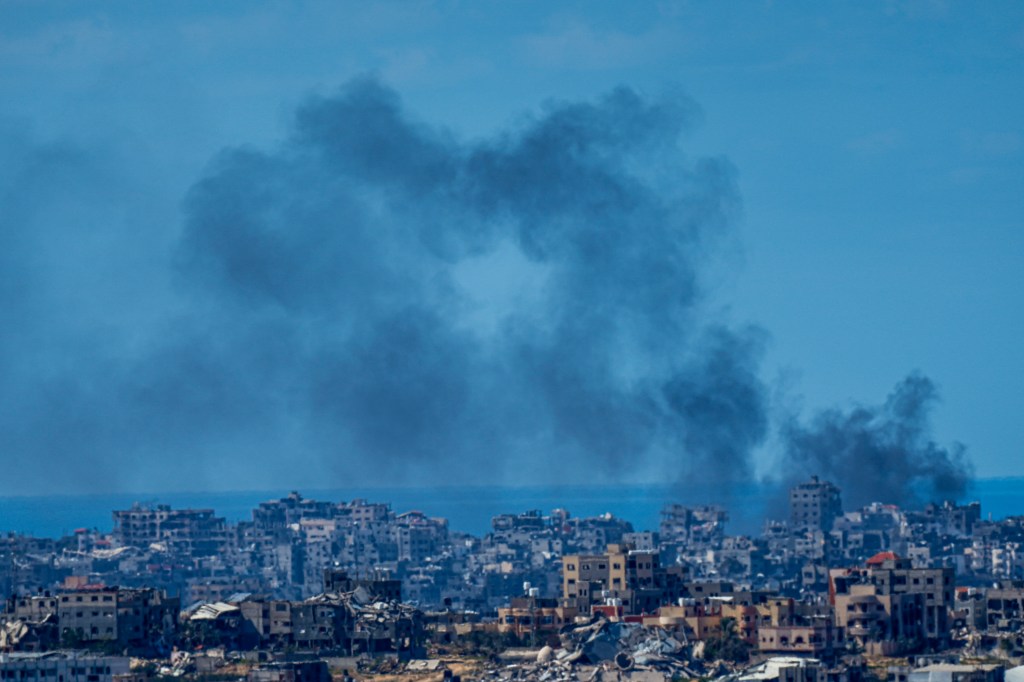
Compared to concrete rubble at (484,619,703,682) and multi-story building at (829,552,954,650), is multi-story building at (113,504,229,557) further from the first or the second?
Result: concrete rubble at (484,619,703,682)

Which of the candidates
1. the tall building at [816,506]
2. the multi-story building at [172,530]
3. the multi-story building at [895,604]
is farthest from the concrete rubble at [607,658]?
the multi-story building at [172,530]

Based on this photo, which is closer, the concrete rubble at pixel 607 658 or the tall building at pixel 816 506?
the concrete rubble at pixel 607 658

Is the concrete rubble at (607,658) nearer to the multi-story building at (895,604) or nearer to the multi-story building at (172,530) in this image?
the multi-story building at (895,604)

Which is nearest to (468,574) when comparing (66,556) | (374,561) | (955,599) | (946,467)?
(374,561)

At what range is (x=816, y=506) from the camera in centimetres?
14450

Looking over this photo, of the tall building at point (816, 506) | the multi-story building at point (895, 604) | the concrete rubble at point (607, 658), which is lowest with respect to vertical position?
the concrete rubble at point (607, 658)

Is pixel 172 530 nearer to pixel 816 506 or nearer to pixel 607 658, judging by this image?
pixel 816 506

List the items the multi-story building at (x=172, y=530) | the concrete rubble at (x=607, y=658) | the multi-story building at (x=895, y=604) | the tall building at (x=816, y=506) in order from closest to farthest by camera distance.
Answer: the concrete rubble at (x=607, y=658)
the multi-story building at (x=895, y=604)
the tall building at (x=816, y=506)
the multi-story building at (x=172, y=530)

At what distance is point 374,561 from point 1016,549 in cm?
2982

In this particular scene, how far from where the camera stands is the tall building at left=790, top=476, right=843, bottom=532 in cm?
14362

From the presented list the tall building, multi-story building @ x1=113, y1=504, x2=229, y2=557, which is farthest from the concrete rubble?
multi-story building @ x1=113, y1=504, x2=229, y2=557

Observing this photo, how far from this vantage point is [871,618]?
8369 cm

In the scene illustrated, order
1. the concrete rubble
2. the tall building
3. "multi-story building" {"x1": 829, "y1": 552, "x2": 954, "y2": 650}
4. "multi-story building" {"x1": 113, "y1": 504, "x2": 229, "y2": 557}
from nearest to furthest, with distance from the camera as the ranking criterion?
the concrete rubble → "multi-story building" {"x1": 829, "y1": 552, "x2": 954, "y2": 650} → the tall building → "multi-story building" {"x1": 113, "y1": 504, "x2": 229, "y2": 557}

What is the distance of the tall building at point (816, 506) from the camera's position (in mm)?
143625
